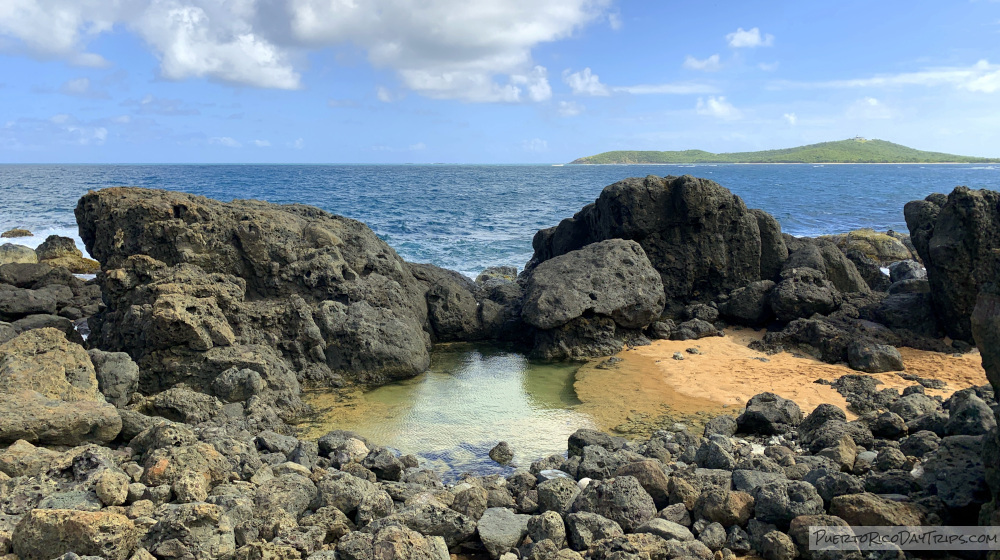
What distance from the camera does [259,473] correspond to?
615 cm

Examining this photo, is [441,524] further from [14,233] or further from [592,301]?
[14,233]

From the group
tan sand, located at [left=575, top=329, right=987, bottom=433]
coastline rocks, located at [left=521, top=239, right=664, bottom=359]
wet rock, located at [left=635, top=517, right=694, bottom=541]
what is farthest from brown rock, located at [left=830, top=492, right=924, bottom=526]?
coastline rocks, located at [left=521, top=239, right=664, bottom=359]

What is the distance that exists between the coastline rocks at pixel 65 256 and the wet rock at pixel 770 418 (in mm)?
21775

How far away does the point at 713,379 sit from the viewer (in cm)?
1104

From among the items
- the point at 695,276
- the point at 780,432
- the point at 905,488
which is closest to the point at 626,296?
the point at 695,276

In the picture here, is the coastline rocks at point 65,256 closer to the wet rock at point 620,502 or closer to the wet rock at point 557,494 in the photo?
the wet rock at point 557,494

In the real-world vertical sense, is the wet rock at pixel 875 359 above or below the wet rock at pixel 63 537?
below

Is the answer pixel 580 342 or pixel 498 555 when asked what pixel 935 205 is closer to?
pixel 580 342

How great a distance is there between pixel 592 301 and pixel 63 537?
9702 millimetres

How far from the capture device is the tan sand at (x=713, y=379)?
9750mm

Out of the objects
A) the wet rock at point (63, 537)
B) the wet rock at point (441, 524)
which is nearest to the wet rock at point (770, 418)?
the wet rock at point (441, 524)

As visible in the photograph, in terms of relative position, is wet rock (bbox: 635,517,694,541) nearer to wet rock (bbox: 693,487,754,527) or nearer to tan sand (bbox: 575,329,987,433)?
wet rock (bbox: 693,487,754,527)

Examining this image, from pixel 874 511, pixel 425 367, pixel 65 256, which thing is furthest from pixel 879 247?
pixel 65 256

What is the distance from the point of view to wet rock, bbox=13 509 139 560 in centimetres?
441
